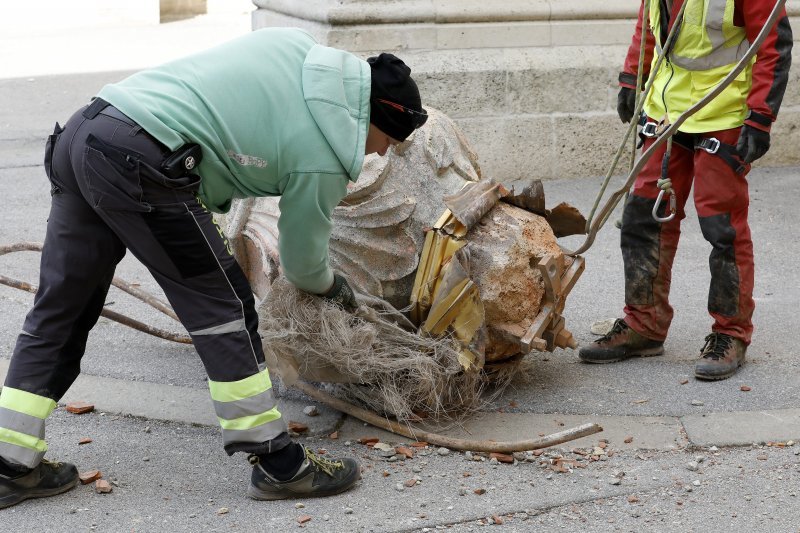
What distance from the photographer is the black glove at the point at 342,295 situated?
11.3ft

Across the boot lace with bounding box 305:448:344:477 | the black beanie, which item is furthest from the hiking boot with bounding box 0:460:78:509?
the black beanie

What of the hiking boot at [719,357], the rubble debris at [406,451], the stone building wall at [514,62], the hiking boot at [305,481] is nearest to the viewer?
the hiking boot at [305,481]

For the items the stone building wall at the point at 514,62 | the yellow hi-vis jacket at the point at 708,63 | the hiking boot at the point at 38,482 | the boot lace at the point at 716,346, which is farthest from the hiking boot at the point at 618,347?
the stone building wall at the point at 514,62

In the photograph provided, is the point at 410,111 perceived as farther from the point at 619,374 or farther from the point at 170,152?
the point at 619,374

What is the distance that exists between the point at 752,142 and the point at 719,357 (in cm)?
91

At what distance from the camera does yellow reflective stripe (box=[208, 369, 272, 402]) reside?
10.0 feet

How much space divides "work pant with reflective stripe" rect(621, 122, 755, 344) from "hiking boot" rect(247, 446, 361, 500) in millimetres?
1681

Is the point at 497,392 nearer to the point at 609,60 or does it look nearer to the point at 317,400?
the point at 317,400

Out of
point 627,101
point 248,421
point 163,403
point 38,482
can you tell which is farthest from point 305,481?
point 627,101

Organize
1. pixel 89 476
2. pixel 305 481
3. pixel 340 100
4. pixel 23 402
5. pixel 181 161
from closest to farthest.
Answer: pixel 181 161, pixel 340 100, pixel 23 402, pixel 305 481, pixel 89 476

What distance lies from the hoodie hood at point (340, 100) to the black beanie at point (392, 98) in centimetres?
3

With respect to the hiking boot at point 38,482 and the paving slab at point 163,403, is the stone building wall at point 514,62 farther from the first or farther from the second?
the hiking boot at point 38,482

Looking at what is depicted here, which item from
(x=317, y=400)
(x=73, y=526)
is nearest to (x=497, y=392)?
(x=317, y=400)

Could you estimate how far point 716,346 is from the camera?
421 centimetres
